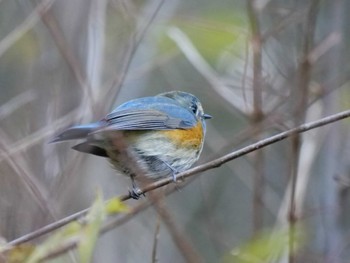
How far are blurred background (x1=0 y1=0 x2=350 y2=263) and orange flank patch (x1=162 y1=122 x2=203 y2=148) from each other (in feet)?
0.53

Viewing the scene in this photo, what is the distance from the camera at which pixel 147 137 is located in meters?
3.99

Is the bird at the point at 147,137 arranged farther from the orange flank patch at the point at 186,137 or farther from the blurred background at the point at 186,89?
the blurred background at the point at 186,89

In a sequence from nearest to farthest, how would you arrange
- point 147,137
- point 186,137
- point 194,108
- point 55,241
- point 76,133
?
point 55,241 → point 76,133 → point 147,137 → point 186,137 → point 194,108

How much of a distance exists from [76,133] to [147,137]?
741mm

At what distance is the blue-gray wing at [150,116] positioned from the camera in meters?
3.75

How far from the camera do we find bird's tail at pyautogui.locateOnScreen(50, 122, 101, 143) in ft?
10.3

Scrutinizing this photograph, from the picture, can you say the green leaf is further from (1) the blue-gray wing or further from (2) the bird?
(1) the blue-gray wing

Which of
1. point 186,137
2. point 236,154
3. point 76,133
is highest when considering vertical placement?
point 76,133

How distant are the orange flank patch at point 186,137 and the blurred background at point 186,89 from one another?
162 millimetres

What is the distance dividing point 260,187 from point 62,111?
133cm

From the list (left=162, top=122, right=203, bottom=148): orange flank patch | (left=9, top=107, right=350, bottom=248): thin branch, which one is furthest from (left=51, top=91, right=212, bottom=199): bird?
(left=9, top=107, right=350, bottom=248): thin branch

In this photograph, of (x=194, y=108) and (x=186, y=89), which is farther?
(x=186, y=89)

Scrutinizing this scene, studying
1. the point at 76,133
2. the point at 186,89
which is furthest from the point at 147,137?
the point at 186,89

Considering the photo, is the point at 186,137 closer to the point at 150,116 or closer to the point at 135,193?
the point at 150,116
